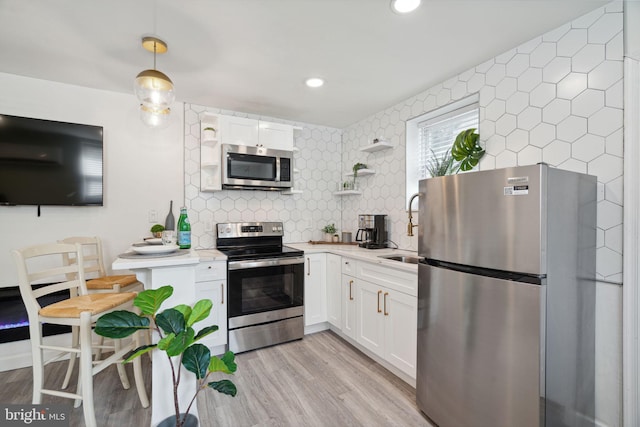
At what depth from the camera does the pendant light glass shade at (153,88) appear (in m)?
1.75

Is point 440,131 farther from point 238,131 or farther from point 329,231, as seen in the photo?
point 238,131

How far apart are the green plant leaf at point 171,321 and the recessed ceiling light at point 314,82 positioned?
2068 mm

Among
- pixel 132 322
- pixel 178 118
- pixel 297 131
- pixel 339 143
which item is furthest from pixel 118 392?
pixel 339 143

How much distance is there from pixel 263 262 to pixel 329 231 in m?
1.16

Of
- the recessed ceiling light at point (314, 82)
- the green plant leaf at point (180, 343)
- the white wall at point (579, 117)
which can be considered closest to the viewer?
the green plant leaf at point (180, 343)

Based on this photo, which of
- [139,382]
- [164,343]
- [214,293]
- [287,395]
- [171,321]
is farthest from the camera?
[214,293]

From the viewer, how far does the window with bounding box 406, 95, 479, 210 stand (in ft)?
8.02

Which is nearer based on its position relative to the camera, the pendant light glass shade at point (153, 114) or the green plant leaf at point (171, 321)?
the green plant leaf at point (171, 321)

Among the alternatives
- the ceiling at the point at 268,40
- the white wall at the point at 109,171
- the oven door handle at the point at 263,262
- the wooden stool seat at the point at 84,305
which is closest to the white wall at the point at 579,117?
the ceiling at the point at 268,40

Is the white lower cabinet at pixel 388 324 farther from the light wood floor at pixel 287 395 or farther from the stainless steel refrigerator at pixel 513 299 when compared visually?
the stainless steel refrigerator at pixel 513 299

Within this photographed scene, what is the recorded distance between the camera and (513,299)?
1.32 m

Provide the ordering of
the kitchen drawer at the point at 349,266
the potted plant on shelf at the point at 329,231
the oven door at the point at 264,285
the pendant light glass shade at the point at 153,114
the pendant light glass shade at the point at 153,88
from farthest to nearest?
the potted plant on shelf at the point at 329,231, the kitchen drawer at the point at 349,266, the oven door at the point at 264,285, the pendant light glass shade at the point at 153,114, the pendant light glass shade at the point at 153,88

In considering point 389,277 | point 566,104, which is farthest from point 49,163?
point 566,104

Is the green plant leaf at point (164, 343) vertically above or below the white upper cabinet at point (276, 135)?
below
